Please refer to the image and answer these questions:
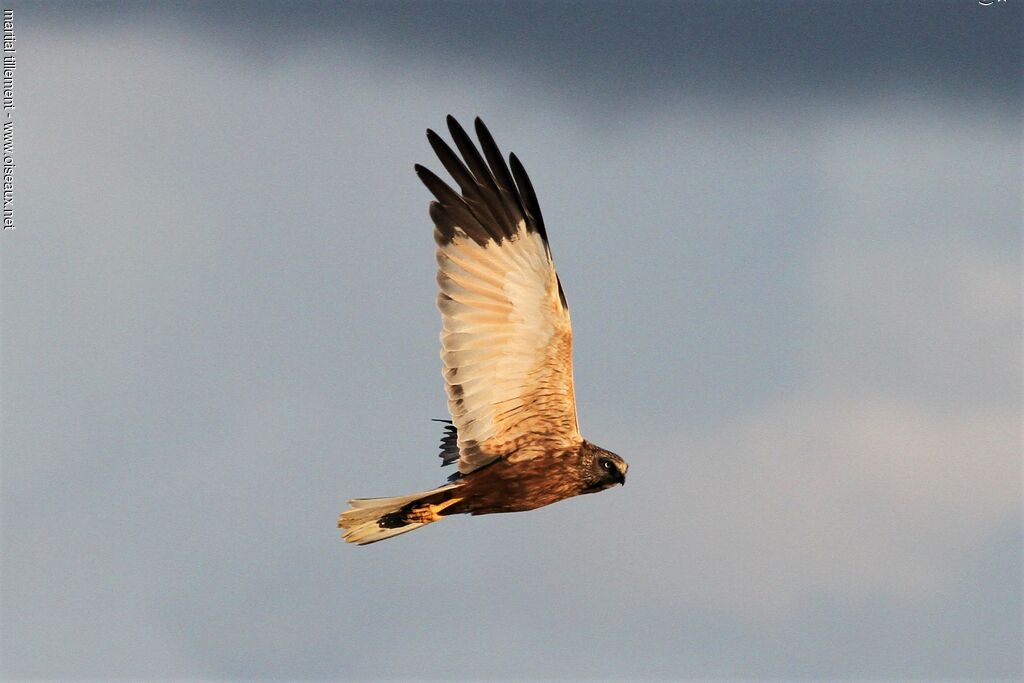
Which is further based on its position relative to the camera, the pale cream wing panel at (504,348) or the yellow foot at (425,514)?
the pale cream wing panel at (504,348)

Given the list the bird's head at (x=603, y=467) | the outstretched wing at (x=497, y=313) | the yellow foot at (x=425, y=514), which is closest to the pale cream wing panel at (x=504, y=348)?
the outstretched wing at (x=497, y=313)

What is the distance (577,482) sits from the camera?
1327 centimetres

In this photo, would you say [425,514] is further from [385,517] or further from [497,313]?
[497,313]

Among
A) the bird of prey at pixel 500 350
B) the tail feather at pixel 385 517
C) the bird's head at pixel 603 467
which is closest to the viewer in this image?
the tail feather at pixel 385 517

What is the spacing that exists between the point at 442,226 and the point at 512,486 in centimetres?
308

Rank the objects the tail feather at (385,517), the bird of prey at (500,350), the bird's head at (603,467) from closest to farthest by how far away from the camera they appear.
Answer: the tail feather at (385,517), the bird of prey at (500,350), the bird's head at (603,467)

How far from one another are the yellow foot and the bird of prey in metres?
0.02

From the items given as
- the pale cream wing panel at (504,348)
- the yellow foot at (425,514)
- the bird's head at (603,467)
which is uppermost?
the pale cream wing panel at (504,348)

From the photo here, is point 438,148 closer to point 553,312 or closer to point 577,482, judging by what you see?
point 553,312

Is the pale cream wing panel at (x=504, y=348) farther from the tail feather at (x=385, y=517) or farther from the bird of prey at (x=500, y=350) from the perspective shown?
the tail feather at (x=385, y=517)

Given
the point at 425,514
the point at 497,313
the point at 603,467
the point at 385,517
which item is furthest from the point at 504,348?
the point at 385,517

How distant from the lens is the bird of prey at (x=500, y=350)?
13.0 meters

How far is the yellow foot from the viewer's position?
12766mm

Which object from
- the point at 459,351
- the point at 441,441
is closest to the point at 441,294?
the point at 459,351
